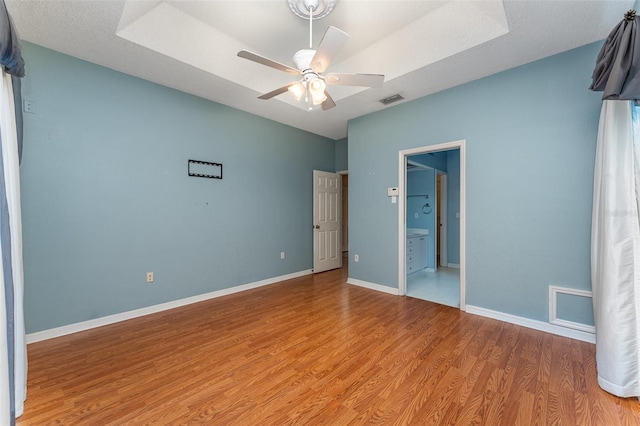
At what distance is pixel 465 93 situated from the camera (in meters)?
3.11

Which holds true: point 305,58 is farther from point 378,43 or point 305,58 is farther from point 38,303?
point 38,303

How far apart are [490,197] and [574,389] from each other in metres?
1.82

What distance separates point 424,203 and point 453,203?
782 mm

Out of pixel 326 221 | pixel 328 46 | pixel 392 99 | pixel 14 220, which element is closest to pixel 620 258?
pixel 328 46

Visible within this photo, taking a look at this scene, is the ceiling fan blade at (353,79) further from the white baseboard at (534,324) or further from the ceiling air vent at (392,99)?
the white baseboard at (534,324)

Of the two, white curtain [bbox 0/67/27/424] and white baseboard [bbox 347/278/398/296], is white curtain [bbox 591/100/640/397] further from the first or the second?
white curtain [bbox 0/67/27/424]

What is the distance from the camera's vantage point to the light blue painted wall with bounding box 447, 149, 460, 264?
5.59 m

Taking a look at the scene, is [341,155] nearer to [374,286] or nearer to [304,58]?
[374,286]

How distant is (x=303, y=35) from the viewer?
9.11ft

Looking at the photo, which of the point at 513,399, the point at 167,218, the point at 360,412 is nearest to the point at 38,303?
the point at 167,218

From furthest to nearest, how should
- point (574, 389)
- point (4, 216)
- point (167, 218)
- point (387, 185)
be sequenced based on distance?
point (387, 185) < point (167, 218) < point (574, 389) < point (4, 216)

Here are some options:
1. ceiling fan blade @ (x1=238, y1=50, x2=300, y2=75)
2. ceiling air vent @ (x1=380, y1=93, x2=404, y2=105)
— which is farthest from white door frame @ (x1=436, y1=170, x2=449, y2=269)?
ceiling fan blade @ (x1=238, y1=50, x2=300, y2=75)

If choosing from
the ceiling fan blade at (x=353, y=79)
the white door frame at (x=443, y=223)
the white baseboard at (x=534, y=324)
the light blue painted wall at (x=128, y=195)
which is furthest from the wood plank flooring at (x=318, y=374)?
the white door frame at (x=443, y=223)

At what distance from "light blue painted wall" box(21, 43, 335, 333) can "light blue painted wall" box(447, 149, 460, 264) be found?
12.7ft
